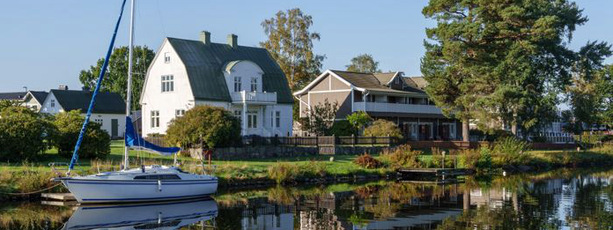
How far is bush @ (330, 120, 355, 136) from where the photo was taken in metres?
60.9

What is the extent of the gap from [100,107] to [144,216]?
53642 millimetres

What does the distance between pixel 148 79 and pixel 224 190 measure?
82.9ft

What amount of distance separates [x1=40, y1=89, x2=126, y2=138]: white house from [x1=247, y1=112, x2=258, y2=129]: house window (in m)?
24.8

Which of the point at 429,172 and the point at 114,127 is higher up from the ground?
the point at 114,127

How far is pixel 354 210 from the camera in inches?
1119

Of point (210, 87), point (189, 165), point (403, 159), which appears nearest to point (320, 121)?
point (210, 87)

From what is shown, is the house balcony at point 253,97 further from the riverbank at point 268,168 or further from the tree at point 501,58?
the tree at point 501,58

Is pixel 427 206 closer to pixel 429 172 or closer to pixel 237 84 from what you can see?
pixel 429 172

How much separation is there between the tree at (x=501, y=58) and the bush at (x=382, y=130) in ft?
20.0

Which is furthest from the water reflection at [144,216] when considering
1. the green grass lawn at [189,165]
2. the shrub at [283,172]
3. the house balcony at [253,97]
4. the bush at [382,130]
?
the bush at [382,130]

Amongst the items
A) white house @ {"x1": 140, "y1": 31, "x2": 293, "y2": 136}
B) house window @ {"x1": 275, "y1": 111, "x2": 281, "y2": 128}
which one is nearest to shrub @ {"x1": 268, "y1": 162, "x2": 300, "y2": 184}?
white house @ {"x1": 140, "y1": 31, "x2": 293, "y2": 136}

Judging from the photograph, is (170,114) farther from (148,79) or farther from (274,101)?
(274,101)

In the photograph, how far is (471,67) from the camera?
57.4 meters

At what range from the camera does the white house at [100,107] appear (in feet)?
255
